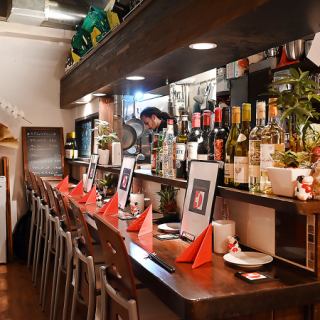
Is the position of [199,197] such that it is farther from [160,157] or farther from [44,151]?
[44,151]

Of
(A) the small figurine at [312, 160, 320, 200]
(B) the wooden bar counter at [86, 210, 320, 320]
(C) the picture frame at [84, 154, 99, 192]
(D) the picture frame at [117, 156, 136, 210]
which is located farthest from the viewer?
(C) the picture frame at [84, 154, 99, 192]

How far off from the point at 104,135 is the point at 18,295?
1.74m

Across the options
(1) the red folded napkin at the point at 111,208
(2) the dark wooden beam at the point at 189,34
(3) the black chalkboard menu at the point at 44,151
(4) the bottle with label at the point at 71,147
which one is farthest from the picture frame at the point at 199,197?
(3) the black chalkboard menu at the point at 44,151

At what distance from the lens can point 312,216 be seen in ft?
4.60

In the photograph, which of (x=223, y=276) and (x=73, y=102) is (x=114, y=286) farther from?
(x=73, y=102)

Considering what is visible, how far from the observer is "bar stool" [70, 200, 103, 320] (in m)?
1.99

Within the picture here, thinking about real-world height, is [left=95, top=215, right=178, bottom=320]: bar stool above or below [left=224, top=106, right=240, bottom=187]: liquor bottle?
below

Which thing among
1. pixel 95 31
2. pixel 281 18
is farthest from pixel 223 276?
pixel 95 31

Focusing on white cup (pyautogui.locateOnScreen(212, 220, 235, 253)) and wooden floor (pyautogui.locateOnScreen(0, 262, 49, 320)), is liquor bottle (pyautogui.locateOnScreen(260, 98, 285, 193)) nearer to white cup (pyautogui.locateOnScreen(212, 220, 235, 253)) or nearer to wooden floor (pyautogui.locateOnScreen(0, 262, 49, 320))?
white cup (pyautogui.locateOnScreen(212, 220, 235, 253))

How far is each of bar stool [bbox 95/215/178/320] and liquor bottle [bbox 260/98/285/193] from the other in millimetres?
612

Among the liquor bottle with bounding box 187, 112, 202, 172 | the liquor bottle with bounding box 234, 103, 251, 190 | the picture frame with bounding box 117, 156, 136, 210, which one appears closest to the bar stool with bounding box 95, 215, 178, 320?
the liquor bottle with bounding box 234, 103, 251, 190

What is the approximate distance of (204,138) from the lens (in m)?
2.16

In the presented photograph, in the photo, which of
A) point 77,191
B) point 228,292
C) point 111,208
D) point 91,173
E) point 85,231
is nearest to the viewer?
point 228,292

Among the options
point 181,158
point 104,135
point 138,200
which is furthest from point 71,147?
point 181,158
